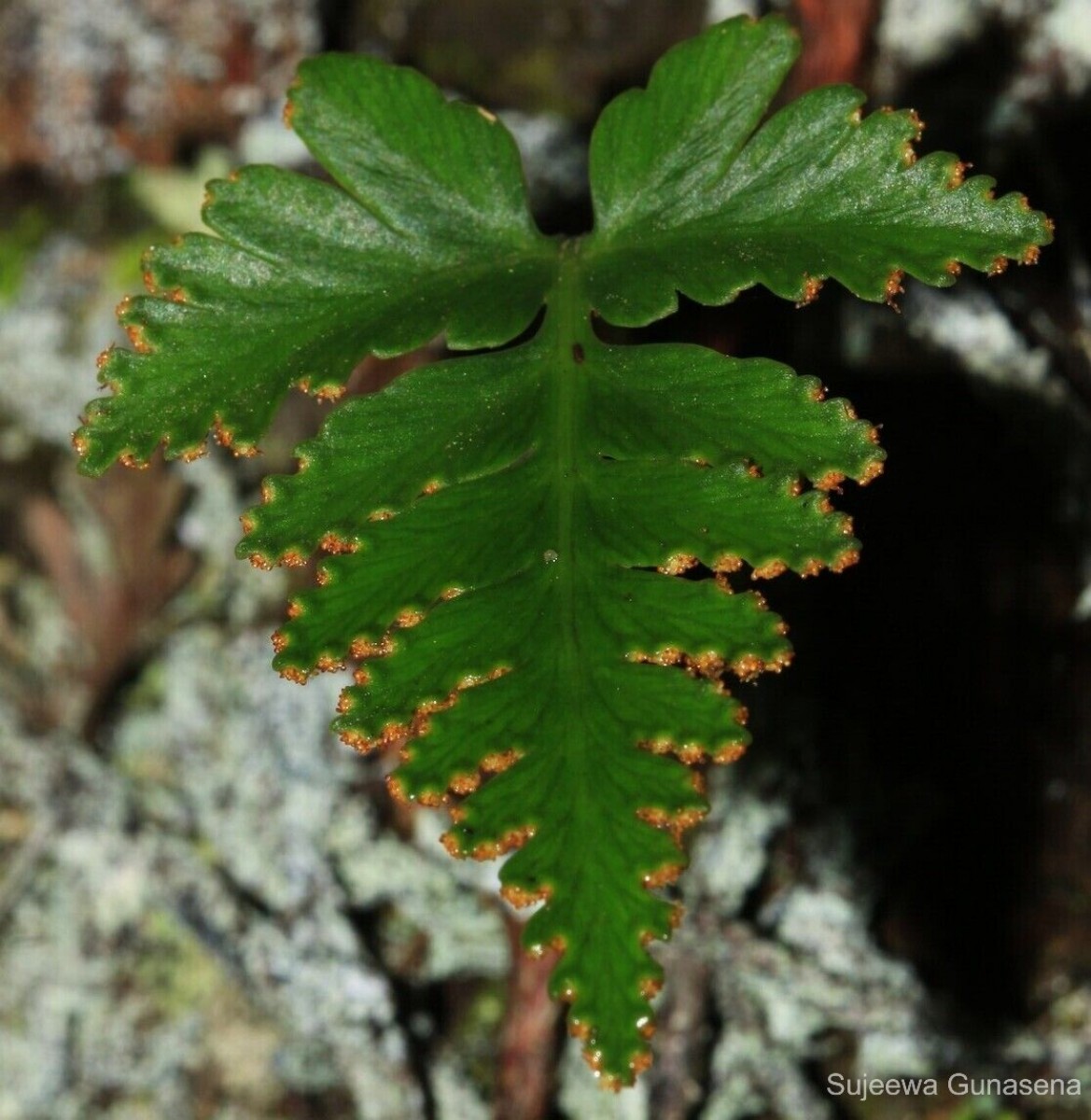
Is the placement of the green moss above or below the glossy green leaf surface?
above

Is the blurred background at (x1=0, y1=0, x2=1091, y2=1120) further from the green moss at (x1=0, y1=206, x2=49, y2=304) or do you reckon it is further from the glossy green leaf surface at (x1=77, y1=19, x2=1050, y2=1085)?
the glossy green leaf surface at (x1=77, y1=19, x2=1050, y2=1085)

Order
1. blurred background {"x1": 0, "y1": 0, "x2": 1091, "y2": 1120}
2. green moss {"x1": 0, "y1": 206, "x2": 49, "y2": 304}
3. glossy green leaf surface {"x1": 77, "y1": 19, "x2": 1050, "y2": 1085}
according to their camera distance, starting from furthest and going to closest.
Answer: green moss {"x1": 0, "y1": 206, "x2": 49, "y2": 304} < blurred background {"x1": 0, "y1": 0, "x2": 1091, "y2": 1120} < glossy green leaf surface {"x1": 77, "y1": 19, "x2": 1050, "y2": 1085}

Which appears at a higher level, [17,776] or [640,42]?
[640,42]

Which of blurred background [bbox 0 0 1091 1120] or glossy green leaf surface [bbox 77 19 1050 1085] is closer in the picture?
glossy green leaf surface [bbox 77 19 1050 1085]

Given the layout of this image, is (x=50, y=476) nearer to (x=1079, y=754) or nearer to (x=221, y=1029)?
(x=221, y=1029)

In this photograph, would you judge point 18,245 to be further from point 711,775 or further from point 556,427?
point 711,775

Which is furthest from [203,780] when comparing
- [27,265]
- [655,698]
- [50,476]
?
[655,698]

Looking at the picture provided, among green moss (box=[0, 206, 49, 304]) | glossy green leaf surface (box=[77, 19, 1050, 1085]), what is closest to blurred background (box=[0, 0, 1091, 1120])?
green moss (box=[0, 206, 49, 304])
